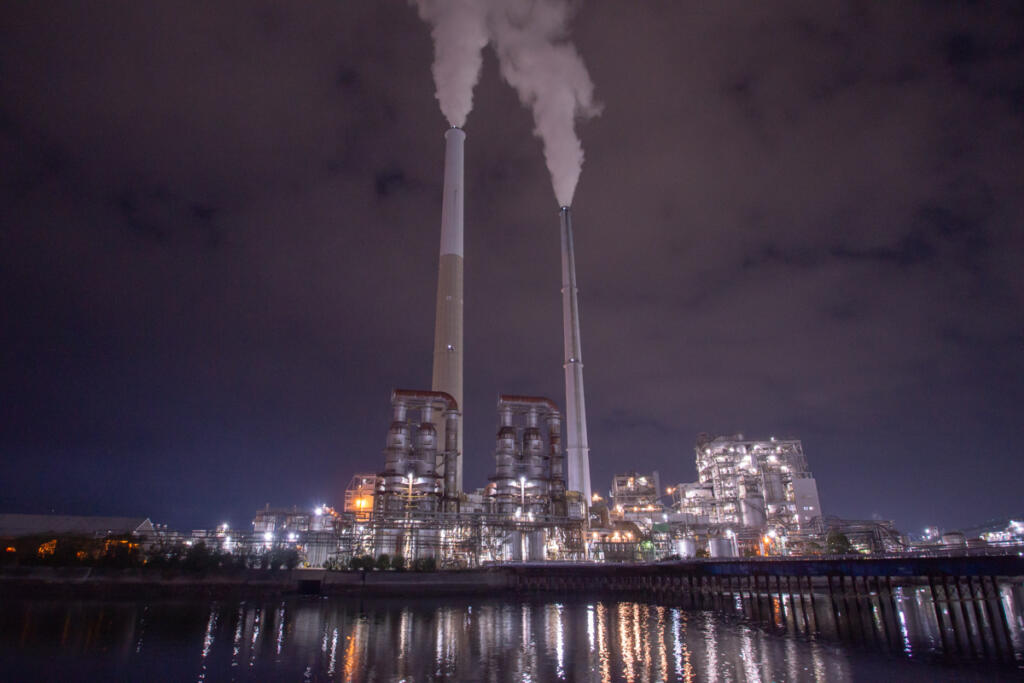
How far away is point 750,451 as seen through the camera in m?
98.4

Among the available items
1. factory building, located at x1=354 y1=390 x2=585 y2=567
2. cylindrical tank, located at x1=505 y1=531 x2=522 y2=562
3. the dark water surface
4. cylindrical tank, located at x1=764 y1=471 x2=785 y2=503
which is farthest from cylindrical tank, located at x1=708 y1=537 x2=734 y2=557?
cylindrical tank, located at x1=764 y1=471 x2=785 y2=503

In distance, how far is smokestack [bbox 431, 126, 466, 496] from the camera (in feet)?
255

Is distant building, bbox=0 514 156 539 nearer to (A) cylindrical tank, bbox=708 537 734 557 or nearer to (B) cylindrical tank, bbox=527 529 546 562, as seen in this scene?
(B) cylindrical tank, bbox=527 529 546 562

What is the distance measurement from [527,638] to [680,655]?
29.4 feet

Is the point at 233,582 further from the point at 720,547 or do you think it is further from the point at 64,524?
the point at 720,547

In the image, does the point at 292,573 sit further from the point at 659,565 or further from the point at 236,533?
the point at 659,565

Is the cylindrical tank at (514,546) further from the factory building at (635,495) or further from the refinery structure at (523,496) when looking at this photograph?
the factory building at (635,495)

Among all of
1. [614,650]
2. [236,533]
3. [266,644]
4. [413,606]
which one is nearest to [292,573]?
[236,533]

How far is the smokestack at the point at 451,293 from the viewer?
77688mm

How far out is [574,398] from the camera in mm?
91062

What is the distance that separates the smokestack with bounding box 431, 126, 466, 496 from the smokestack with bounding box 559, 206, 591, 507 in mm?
21528

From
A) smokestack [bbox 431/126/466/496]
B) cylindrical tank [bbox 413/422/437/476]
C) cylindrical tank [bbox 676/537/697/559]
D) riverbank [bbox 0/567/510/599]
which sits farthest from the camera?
smokestack [bbox 431/126/466/496]

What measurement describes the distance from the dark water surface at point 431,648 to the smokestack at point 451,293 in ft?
118

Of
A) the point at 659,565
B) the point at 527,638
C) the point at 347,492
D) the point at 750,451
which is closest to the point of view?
the point at 527,638
